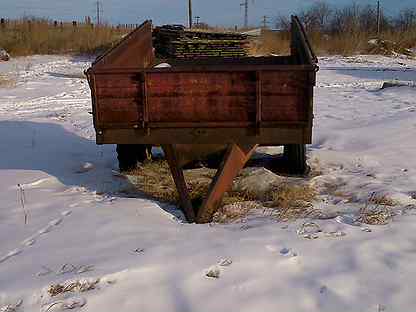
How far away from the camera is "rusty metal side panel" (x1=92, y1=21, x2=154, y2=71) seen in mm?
5066

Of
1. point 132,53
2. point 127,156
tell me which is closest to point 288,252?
point 127,156

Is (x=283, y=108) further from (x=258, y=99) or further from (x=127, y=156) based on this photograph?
(x=127, y=156)

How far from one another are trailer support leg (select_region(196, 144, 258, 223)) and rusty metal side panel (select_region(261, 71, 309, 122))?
1.38 feet

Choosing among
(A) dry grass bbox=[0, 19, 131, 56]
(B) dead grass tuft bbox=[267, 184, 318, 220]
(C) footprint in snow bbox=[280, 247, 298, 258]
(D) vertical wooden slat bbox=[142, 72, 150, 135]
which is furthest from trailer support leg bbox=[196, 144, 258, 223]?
(A) dry grass bbox=[0, 19, 131, 56]

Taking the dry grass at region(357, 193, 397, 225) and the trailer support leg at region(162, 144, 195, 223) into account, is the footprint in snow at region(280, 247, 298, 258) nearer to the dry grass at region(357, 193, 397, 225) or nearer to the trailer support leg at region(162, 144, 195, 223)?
the dry grass at region(357, 193, 397, 225)

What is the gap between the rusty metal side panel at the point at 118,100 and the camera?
4.34 meters

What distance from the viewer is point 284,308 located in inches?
112

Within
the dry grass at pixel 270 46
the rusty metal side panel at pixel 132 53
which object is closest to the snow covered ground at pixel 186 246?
the rusty metal side panel at pixel 132 53

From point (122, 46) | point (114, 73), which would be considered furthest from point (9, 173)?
point (114, 73)

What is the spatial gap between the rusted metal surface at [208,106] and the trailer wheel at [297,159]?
1.49 meters

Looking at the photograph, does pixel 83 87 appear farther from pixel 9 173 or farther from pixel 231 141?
pixel 231 141

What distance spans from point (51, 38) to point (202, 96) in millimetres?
27911

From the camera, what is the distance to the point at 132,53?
6.20 metres

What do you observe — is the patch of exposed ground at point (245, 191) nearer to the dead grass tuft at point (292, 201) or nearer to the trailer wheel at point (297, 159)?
the dead grass tuft at point (292, 201)
